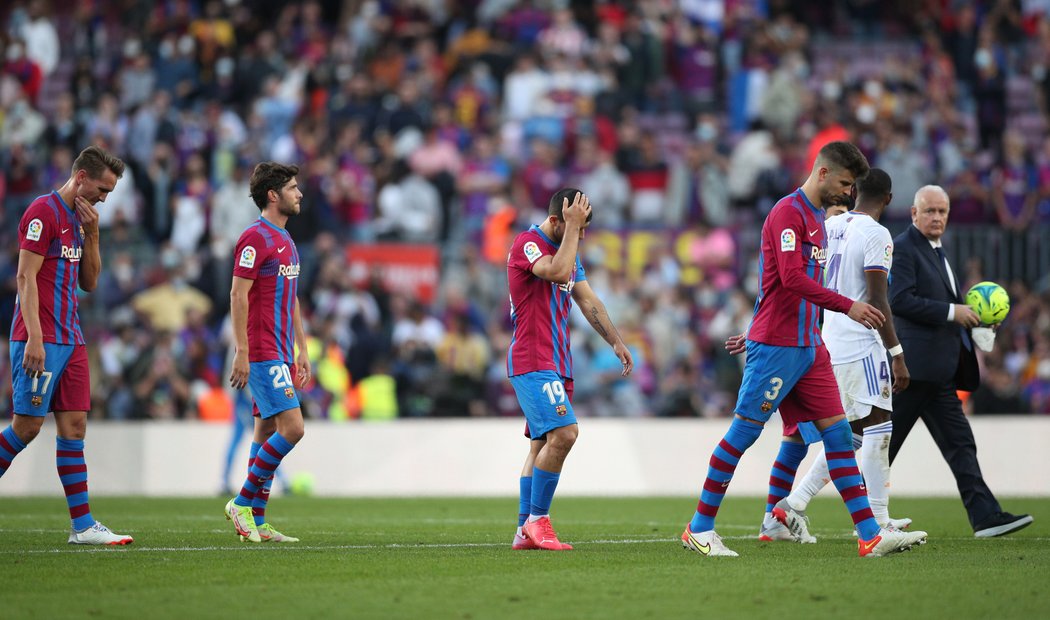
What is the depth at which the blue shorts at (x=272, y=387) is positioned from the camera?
398 inches

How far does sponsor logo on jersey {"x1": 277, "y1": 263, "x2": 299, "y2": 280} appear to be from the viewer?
1030cm

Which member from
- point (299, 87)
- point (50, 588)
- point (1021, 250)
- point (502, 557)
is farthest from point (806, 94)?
point (50, 588)

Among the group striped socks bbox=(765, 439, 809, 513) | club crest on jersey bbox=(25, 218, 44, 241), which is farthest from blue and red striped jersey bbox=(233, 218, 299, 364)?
striped socks bbox=(765, 439, 809, 513)

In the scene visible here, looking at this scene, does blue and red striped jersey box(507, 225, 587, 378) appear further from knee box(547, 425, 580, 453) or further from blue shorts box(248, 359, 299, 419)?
blue shorts box(248, 359, 299, 419)

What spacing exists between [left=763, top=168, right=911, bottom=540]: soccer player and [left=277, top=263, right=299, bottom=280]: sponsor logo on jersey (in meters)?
3.76

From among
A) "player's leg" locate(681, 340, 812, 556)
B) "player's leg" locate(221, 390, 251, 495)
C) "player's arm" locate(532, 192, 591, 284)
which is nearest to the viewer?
"player's leg" locate(681, 340, 812, 556)

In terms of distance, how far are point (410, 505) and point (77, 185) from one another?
269 inches

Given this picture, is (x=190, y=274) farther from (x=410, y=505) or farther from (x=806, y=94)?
(x=806, y=94)

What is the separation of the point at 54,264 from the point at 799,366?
16.4 feet

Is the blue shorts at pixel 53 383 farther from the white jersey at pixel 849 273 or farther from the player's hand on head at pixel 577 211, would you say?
the white jersey at pixel 849 273

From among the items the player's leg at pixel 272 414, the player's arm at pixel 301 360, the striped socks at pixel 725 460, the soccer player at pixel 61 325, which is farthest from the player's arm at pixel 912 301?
the soccer player at pixel 61 325

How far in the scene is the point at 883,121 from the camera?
74.8 ft

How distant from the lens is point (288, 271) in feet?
34.0

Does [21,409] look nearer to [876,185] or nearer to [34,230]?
[34,230]
